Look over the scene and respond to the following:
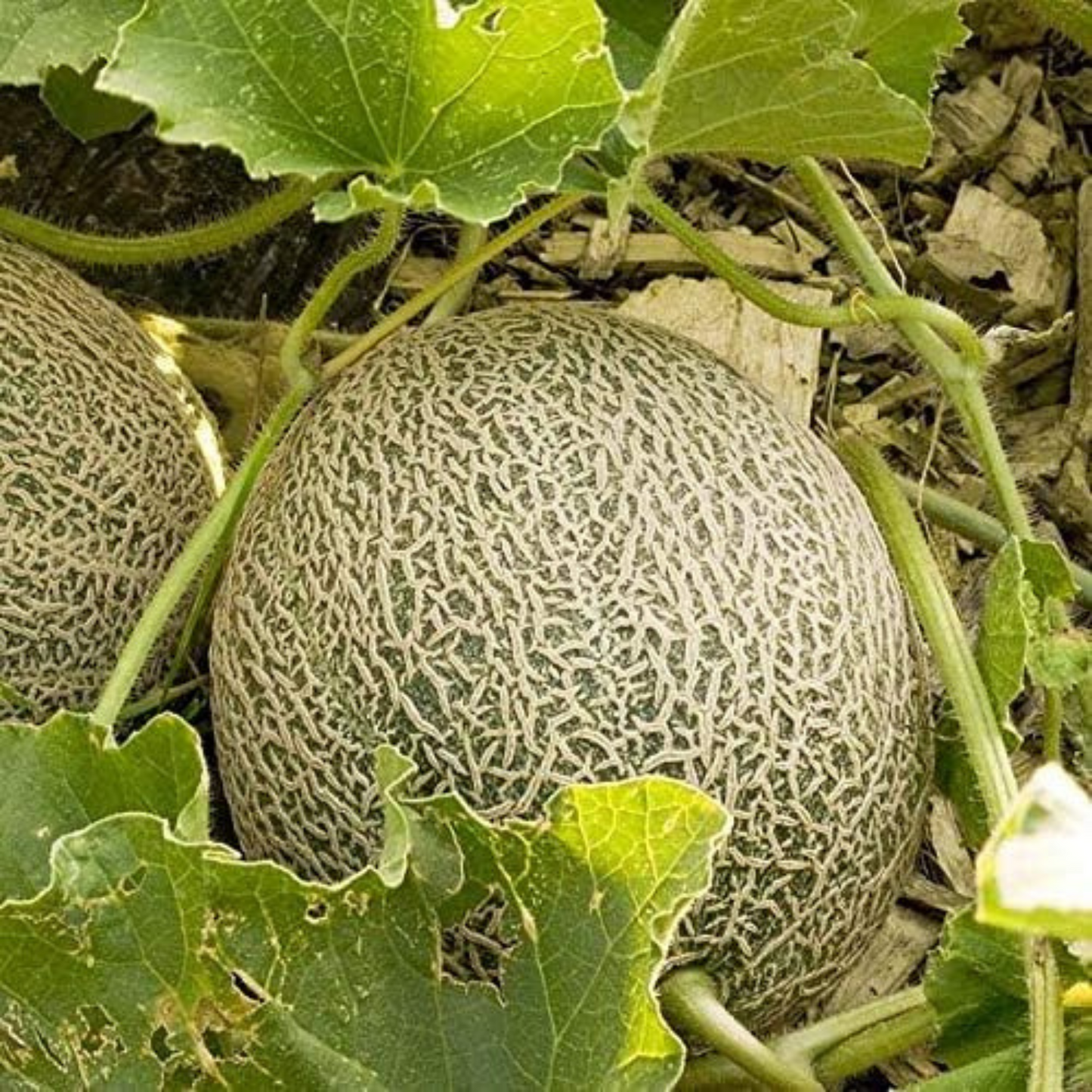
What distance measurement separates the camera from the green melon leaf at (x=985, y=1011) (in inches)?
56.2

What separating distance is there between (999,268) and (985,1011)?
110 cm

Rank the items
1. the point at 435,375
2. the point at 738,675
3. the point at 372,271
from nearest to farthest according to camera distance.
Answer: the point at 738,675 < the point at 435,375 < the point at 372,271

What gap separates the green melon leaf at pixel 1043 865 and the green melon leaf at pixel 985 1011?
1.95ft

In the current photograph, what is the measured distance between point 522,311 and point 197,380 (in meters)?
0.47

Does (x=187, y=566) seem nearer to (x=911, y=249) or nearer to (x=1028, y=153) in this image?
(x=911, y=249)

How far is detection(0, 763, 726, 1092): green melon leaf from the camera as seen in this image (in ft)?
4.26

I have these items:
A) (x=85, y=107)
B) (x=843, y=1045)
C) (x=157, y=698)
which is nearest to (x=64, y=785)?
(x=157, y=698)

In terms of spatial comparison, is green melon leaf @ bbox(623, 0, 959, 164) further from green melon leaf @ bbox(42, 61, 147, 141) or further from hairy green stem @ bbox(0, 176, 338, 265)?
green melon leaf @ bbox(42, 61, 147, 141)

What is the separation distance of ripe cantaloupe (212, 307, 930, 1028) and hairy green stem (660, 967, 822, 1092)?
23 mm

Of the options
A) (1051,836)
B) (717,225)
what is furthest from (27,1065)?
(717,225)

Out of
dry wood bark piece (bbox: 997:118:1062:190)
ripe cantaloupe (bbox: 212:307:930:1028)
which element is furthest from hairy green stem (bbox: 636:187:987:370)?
dry wood bark piece (bbox: 997:118:1062:190)

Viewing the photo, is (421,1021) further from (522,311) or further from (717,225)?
(717,225)

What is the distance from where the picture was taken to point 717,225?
2377 mm

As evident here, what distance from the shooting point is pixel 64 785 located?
4.69 ft
